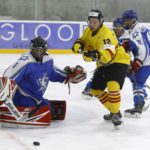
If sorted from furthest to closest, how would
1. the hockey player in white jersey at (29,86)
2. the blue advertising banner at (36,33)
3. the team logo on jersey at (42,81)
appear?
the blue advertising banner at (36,33) → the team logo on jersey at (42,81) → the hockey player in white jersey at (29,86)

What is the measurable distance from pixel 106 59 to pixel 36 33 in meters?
5.80

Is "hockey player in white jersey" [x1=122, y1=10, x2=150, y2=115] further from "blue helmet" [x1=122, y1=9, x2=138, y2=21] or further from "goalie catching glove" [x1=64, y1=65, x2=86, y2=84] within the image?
"goalie catching glove" [x1=64, y1=65, x2=86, y2=84]

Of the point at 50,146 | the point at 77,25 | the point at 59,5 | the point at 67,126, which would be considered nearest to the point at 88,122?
the point at 67,126

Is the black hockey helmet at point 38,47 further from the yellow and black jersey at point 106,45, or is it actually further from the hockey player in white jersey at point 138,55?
the hockey player in white jersey at point 138,55

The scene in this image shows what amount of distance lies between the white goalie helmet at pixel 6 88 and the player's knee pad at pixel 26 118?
0.17 m

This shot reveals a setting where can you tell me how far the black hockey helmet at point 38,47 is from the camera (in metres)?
3.77

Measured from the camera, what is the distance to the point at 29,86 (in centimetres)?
390

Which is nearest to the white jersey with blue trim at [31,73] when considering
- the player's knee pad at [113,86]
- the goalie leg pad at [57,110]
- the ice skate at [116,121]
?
the goalie leg pad at [57,110]

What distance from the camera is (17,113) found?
3816mm

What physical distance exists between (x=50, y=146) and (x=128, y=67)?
3.66ft

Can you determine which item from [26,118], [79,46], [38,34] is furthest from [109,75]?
[38,34]

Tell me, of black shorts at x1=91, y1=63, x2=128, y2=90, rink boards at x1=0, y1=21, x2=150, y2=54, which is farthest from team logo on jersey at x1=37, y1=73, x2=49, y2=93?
rink boards at x1=0, y1=21, x2=150, y2=54

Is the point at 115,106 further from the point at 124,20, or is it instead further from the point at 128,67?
the point at 124,20

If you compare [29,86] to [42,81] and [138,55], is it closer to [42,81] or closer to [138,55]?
[42,81]
